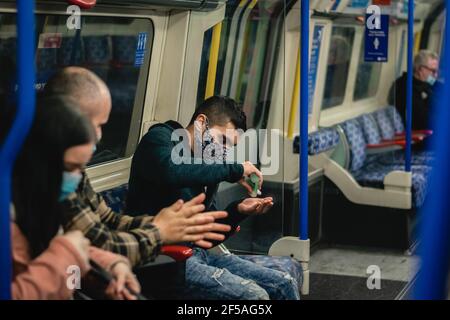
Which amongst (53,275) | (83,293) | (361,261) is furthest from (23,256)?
(361,261)

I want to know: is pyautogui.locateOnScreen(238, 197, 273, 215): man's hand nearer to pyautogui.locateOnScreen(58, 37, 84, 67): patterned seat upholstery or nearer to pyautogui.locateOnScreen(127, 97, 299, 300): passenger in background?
pyautogui.locateOnScreen(127, 97, 299, 300): passenger in background

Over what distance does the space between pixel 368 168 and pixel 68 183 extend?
5.29 metres

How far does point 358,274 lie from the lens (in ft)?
20.2

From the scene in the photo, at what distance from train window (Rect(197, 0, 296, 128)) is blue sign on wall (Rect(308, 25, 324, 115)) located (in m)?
0.99

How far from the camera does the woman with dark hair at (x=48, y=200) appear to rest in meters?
2.39

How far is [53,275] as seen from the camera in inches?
94.8

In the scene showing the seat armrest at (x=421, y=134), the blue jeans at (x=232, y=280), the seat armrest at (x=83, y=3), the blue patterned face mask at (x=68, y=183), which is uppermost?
the seat armrest at (x=83, y=3)

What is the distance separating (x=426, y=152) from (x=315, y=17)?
6.74 ft

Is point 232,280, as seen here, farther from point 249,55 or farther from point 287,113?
point 287,113

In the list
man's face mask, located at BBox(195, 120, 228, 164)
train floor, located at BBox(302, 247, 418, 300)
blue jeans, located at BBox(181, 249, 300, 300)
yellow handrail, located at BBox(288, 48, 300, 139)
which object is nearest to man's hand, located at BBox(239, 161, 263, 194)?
man's face mask, located at BBox(195, 120, 228, 164)

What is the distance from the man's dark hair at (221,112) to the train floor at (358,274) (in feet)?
6.93

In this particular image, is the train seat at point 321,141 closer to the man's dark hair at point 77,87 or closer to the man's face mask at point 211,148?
the man's face mask at point 211,148

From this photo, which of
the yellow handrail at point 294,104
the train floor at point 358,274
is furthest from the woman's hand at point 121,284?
the yellow handrail at point 294,104

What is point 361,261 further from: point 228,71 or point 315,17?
point 228,71
